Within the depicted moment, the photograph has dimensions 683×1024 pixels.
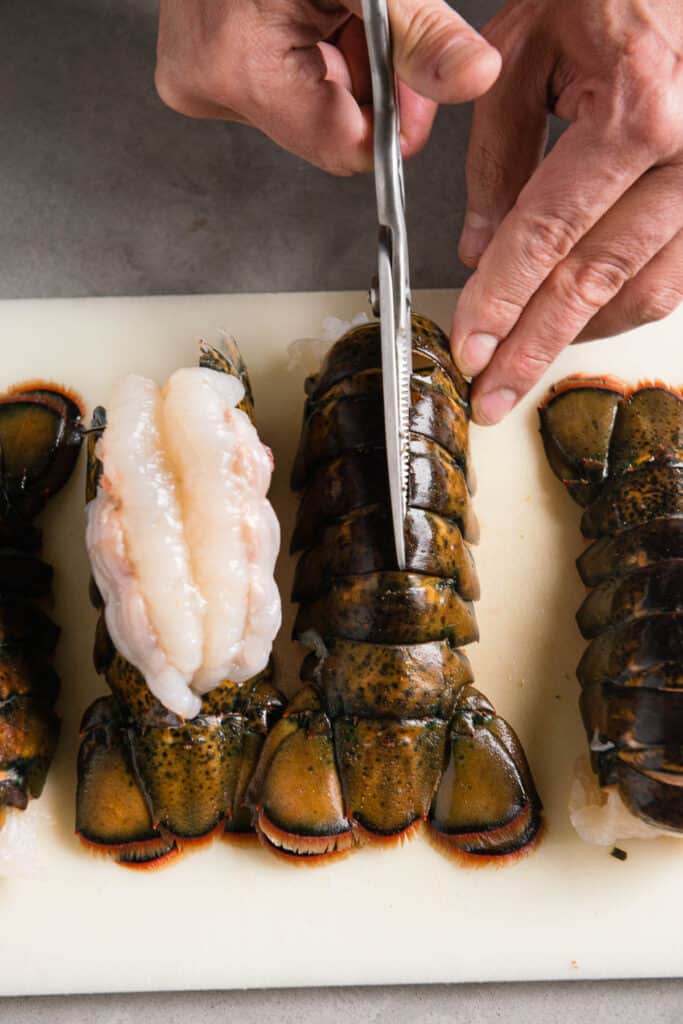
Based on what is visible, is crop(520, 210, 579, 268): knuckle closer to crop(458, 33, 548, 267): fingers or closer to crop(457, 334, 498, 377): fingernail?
crop(457, 334, 498, 377): fingernail

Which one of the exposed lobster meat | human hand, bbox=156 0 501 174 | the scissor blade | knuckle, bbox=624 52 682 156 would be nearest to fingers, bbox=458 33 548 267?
human hand, bbox=156 0 501 174

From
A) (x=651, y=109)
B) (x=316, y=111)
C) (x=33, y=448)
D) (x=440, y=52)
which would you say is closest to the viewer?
(x=440, y=52)

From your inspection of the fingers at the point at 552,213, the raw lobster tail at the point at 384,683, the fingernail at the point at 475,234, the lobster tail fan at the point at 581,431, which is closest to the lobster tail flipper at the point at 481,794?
the raw lobster tail at the point at 384,683

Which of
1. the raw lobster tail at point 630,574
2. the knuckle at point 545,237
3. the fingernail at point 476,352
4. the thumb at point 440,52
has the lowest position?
the raw lobster tail at point 630,574

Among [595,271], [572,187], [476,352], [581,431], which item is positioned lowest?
[581,431]

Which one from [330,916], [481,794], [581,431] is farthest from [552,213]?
[330,916]

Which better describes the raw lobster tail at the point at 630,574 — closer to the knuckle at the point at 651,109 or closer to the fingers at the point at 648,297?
the fingers at the point at 648,297

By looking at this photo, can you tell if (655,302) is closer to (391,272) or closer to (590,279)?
(590,279)
